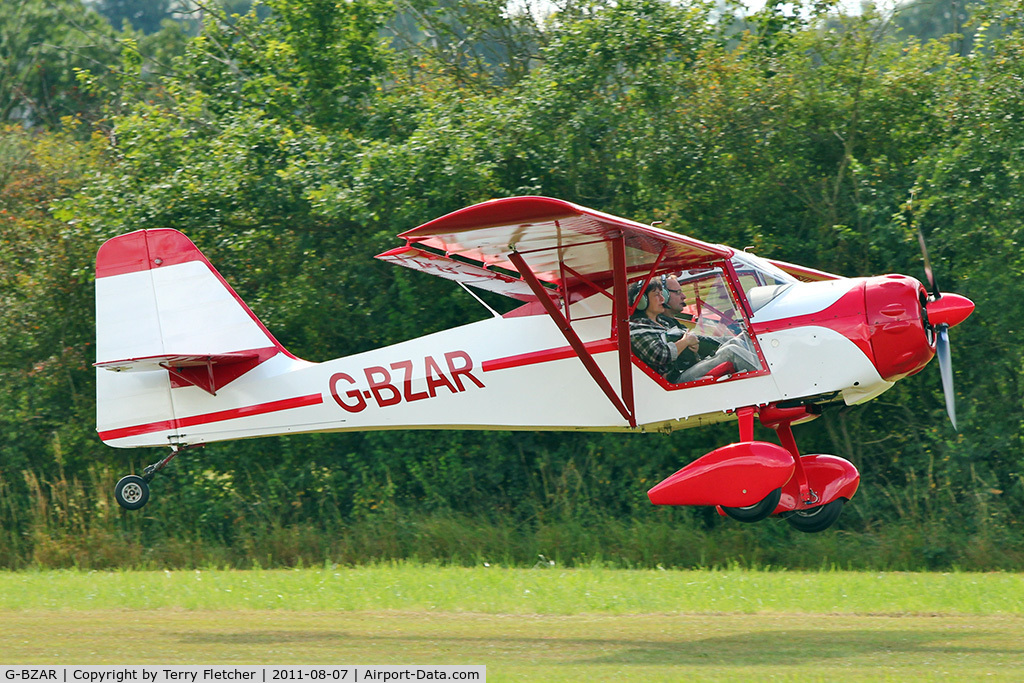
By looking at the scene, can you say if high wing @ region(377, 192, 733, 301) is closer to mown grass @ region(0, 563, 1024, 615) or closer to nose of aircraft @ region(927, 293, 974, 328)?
nose of aircraft @ region(927, 293, 974, 328)

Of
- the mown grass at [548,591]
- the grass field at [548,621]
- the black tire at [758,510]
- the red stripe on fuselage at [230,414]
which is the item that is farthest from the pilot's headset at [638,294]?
the red stripe on fuselage at [230,414]

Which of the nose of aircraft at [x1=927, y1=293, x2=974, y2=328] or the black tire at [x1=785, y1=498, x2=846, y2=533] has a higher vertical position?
the nose of aircraft at [x1=927, y1=293, x2=974, y2=328]

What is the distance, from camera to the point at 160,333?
32.3 feet

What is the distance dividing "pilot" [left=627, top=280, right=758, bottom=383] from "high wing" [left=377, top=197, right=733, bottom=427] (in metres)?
0.18


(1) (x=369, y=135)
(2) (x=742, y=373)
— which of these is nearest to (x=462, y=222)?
(2) (x=742, y=373)

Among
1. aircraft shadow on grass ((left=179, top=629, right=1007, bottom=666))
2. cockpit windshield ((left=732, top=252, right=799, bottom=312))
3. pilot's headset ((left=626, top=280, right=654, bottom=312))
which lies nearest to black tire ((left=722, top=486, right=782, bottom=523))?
aircraft shadow on grass ((left=179, top=629, right=1007, bottom=666))

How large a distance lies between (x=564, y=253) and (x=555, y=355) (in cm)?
88

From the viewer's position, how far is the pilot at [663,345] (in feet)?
28.4

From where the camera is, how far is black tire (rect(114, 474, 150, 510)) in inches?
385

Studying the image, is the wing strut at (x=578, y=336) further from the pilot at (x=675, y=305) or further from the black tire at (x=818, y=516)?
the black tire at (x=818, y=516)

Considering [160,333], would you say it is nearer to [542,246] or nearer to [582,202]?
[542,246]

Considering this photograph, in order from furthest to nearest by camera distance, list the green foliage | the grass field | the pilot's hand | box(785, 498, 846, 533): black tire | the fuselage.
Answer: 1. the green foliage
2. box(785, 498, 846, 533): black tire
3. the pilot's hand
4. the fuselage
5. the grass field

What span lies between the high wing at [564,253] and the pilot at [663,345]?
0.58 feet

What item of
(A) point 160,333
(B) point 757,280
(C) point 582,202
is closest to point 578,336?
(B) point 757,280
